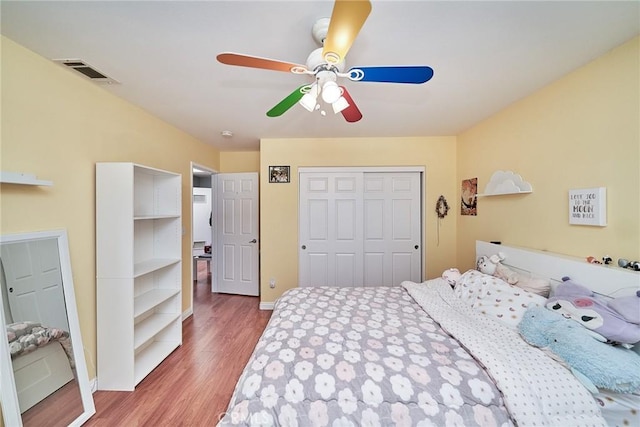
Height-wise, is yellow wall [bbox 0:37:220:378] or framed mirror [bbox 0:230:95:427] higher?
yellow wall [bbox 0:37:220:378]

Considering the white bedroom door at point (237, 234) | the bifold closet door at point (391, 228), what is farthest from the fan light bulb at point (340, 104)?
the white bedroom door at point (237, 234)

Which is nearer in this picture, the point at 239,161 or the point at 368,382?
the point at 368,382

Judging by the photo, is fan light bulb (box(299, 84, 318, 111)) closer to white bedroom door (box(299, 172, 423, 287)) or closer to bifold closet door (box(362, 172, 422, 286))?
white bedroom door (box(299, 172, 423, 287))

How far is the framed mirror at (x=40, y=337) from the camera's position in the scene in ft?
4.22

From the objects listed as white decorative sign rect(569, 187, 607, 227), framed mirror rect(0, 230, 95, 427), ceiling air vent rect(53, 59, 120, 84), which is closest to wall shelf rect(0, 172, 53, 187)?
framed mirror rect(0, 230, 95, 427)

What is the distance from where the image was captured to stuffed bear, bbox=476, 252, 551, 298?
165 cm

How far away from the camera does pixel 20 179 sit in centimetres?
130

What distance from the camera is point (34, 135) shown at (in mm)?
1451

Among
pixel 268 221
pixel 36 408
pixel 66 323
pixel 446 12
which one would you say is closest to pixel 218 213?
pixel 268 221

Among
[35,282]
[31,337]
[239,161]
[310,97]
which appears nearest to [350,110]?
[310,97]

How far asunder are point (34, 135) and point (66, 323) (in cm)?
123

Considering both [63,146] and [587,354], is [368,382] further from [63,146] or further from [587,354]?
[63,146]

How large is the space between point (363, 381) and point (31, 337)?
6.40 ft

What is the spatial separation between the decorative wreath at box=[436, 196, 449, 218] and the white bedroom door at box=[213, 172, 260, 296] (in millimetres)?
2739
